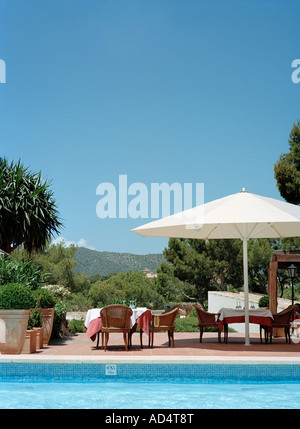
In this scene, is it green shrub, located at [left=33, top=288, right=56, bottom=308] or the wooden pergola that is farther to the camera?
the wooden pergola

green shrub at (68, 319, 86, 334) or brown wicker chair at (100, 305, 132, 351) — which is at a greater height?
brown wicker chair at (100, 305, 132, 351)

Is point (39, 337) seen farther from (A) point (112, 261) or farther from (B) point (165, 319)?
(A) point (112, 261)

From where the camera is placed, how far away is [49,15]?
18.2 meters

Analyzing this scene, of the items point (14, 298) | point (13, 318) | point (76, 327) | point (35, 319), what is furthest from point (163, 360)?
point (76, 327)

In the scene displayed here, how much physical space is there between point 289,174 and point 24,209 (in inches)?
422

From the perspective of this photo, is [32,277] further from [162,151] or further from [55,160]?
[55,160]

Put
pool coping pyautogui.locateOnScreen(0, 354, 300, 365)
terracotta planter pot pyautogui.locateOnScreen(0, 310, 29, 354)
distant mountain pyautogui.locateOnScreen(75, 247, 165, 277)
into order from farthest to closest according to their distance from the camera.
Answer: distant mountain pyautogui.locateOnScreen(75, 247, 165, 277)
terracotta planter pot pyautogui.locateOnScreen(0, 310, 29, 354)
pool coping pyautogui.locateOnScreen(0, 354, 300, 365)

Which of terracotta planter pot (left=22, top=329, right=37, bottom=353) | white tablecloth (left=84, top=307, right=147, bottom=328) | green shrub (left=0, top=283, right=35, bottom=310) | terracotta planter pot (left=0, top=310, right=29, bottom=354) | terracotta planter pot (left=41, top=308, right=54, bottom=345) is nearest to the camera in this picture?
terracotta planter pot (left=0, top=310, right=29, bottom=354)

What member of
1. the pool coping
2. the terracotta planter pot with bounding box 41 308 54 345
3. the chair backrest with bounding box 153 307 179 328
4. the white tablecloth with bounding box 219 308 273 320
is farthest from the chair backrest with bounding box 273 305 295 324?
the terracotta planter pot with bounding box 41 308 54 345

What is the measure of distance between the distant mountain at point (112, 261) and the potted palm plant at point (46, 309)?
46559mm

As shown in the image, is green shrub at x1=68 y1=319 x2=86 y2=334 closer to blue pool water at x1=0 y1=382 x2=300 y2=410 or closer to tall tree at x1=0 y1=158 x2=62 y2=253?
blue pool water at x1=0 y1=382 x2=300 y2=410

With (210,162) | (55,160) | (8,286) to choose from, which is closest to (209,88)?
(210,162)

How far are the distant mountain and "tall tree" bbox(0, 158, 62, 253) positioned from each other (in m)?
36.2

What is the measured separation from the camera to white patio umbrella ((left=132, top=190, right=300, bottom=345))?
8.25 meters
